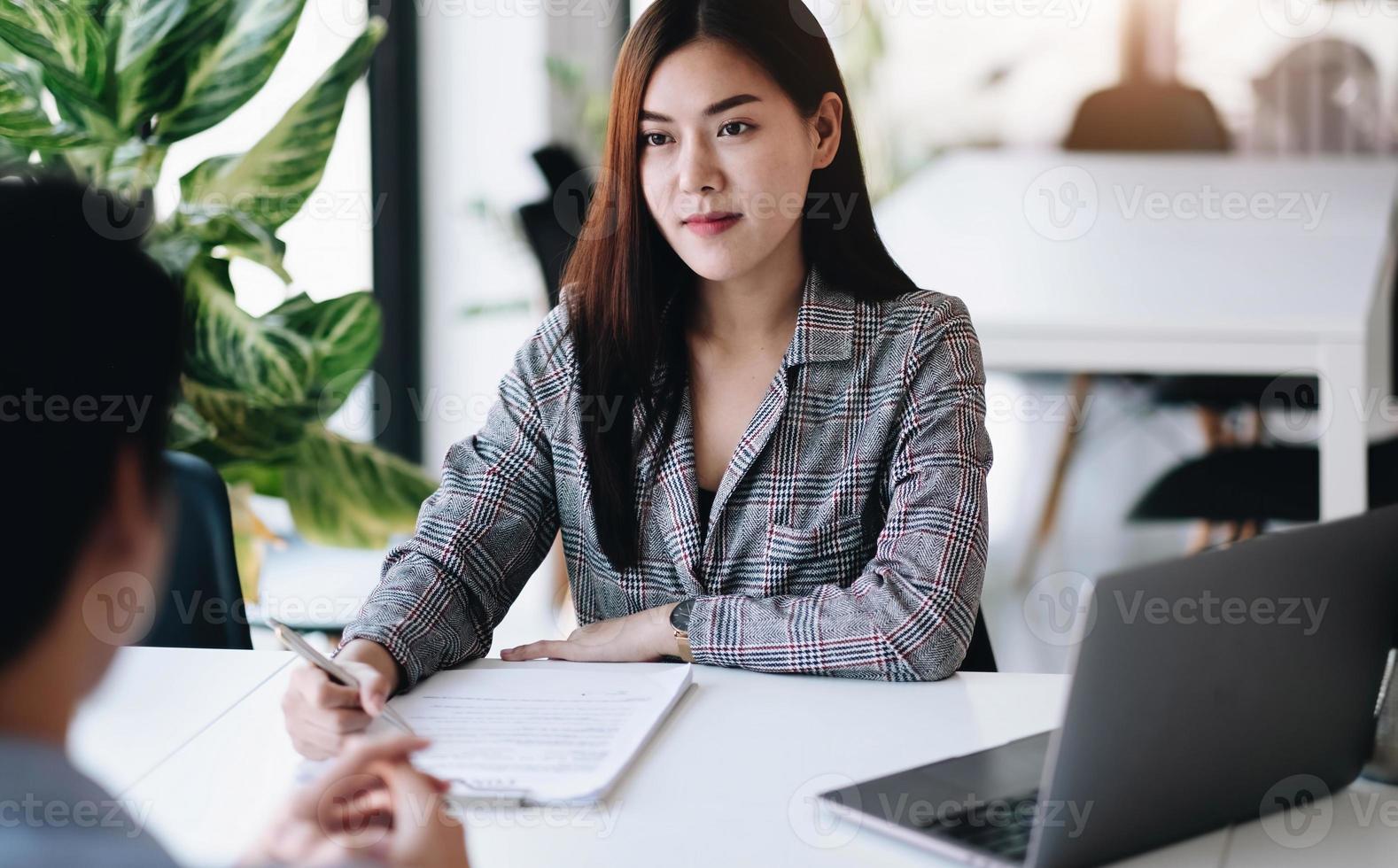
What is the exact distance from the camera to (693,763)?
3.42 feet

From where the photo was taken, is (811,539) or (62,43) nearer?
(811,539)

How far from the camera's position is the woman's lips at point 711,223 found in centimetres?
145

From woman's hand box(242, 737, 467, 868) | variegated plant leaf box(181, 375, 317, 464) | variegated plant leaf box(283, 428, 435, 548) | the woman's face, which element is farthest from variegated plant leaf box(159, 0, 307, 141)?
woman's hand box(242, 737, 467, 868)

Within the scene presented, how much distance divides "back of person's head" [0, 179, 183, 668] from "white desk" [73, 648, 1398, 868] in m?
0.21

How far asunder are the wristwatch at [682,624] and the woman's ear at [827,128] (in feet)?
1.58

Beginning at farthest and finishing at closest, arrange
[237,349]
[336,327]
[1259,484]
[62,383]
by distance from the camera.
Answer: [1259,484] → [336,327] → [237,349] → [62,383]

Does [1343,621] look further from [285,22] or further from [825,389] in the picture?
[285,22]

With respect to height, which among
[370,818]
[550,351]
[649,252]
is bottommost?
[370,818]

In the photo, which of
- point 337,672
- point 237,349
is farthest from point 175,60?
point 337,672

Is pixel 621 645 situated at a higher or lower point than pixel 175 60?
lower

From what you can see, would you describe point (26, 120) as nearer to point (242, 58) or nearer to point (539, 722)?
point (242, 58)

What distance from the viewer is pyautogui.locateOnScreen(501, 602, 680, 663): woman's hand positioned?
134 centimetres

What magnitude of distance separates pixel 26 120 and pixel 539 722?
4.36 feet

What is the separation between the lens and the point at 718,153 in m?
1.45
